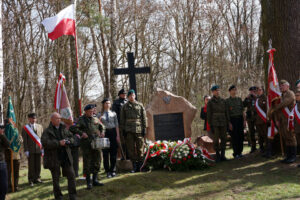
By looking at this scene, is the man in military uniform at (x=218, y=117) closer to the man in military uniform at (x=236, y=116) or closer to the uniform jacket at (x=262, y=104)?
the man in military uniform at (x=236, y=116)

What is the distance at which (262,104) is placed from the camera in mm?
8414

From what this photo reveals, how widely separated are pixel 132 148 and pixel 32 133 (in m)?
2.55

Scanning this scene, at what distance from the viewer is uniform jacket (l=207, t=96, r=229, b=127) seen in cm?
832

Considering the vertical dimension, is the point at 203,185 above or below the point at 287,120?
below

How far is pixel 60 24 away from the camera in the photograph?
29.7 ft

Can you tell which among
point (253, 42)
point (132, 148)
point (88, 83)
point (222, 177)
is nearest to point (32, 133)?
point (132, 148)

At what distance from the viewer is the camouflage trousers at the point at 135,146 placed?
25.4ft

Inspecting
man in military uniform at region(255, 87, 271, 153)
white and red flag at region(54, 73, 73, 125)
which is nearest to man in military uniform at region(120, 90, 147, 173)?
white and red flag at region(54, 73, 73, 125)

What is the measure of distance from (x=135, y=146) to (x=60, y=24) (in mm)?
4119

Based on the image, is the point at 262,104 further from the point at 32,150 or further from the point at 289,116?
the point at 32,150

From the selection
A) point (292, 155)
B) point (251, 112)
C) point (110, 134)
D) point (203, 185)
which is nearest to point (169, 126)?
point (251, 112)

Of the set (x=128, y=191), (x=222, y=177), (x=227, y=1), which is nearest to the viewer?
(x=128, y=191)

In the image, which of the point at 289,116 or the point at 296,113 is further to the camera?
the point at 289,116

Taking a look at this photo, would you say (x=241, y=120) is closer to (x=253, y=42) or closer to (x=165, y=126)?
(x=165, y=126)
